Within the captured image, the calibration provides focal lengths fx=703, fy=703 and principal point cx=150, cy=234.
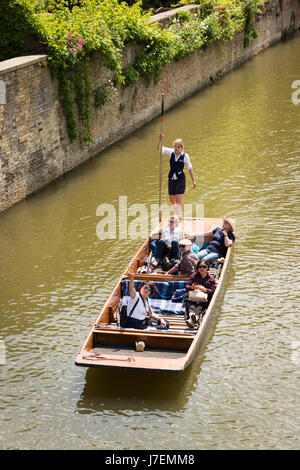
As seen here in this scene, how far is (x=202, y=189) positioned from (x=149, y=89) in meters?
5.67

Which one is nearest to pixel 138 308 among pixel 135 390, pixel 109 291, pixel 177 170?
pixel 135 390

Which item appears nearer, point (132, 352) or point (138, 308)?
point (132, 352)

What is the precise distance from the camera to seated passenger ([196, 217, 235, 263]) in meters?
10.8

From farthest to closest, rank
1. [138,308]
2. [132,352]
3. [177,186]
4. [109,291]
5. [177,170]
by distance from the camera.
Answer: [177,186] < [177,170] < [109,291] < [138,308] < [132,352]

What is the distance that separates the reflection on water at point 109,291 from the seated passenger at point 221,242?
1.35 feet

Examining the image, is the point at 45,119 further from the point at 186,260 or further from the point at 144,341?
the point at 144,341

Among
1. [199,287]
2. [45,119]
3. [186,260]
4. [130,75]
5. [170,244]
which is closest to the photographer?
[199,287]

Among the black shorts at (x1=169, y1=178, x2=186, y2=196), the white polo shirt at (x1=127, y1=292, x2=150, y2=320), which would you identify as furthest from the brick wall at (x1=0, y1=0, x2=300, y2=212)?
the white polo shirt at (x1=127, y1=292, x2=150, y2=320)

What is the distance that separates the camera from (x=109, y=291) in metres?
10.4

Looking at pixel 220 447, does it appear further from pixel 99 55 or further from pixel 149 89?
pixel 149 89

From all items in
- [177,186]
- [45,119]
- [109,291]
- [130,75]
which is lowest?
[109,291]

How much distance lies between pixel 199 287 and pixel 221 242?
1.71 m

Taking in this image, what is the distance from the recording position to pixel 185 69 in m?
21.0

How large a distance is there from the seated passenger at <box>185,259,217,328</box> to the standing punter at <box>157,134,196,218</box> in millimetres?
2782
